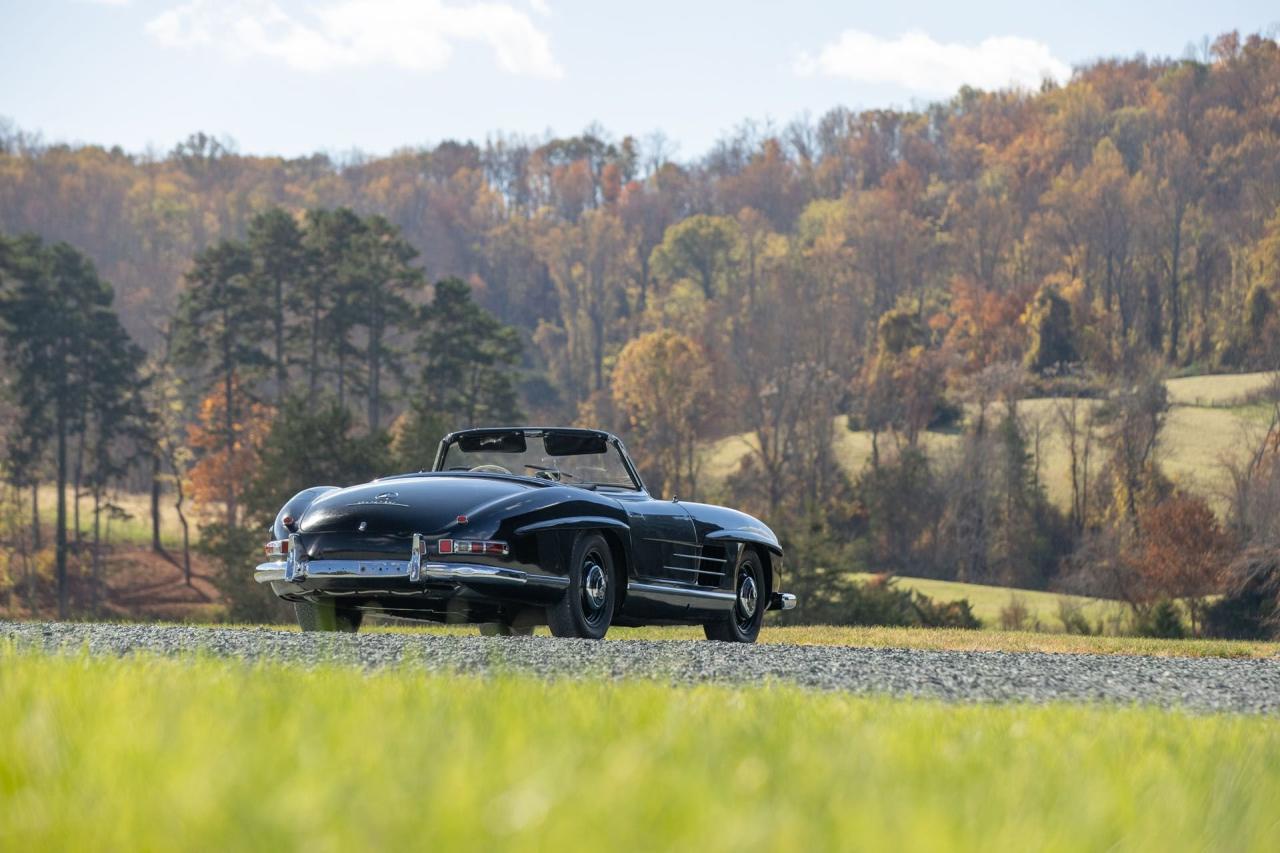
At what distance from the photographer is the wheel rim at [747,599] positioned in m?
13.9

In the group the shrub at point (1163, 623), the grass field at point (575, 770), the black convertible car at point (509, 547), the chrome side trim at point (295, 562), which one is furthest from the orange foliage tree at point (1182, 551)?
the grass field at point (575, 770)

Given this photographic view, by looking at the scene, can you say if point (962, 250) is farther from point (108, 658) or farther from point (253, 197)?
point (108, 658)

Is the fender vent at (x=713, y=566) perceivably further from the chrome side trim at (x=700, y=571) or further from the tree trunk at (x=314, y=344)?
the tree trunk at (x=314, y=344)

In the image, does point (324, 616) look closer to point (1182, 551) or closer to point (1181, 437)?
point (1182, 551)

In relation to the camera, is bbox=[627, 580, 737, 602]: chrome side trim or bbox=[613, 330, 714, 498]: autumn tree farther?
bbox=[613, 330, 714, 498]: autumn tree

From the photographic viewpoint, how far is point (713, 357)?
8588 cm

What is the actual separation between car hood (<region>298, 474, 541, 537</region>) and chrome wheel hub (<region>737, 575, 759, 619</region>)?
3051 millimetres

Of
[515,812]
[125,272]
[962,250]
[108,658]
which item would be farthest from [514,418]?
[515,812]

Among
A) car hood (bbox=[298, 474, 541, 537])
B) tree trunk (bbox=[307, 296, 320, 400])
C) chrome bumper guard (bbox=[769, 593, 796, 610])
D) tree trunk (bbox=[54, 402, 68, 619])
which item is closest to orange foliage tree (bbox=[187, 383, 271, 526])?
tree trunk (bbox=[307, 296, 320, 400])

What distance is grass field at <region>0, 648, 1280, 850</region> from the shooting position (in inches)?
120

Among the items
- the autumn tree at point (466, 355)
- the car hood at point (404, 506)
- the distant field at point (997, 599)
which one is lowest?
the distant field at point (997, 599)

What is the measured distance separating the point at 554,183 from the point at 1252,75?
53.4 meters

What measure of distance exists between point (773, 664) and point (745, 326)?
255 feet

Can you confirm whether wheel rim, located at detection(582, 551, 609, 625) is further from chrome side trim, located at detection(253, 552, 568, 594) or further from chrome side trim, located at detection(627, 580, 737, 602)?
chrome side trim, located at detection(253, 552, 568, 594)
